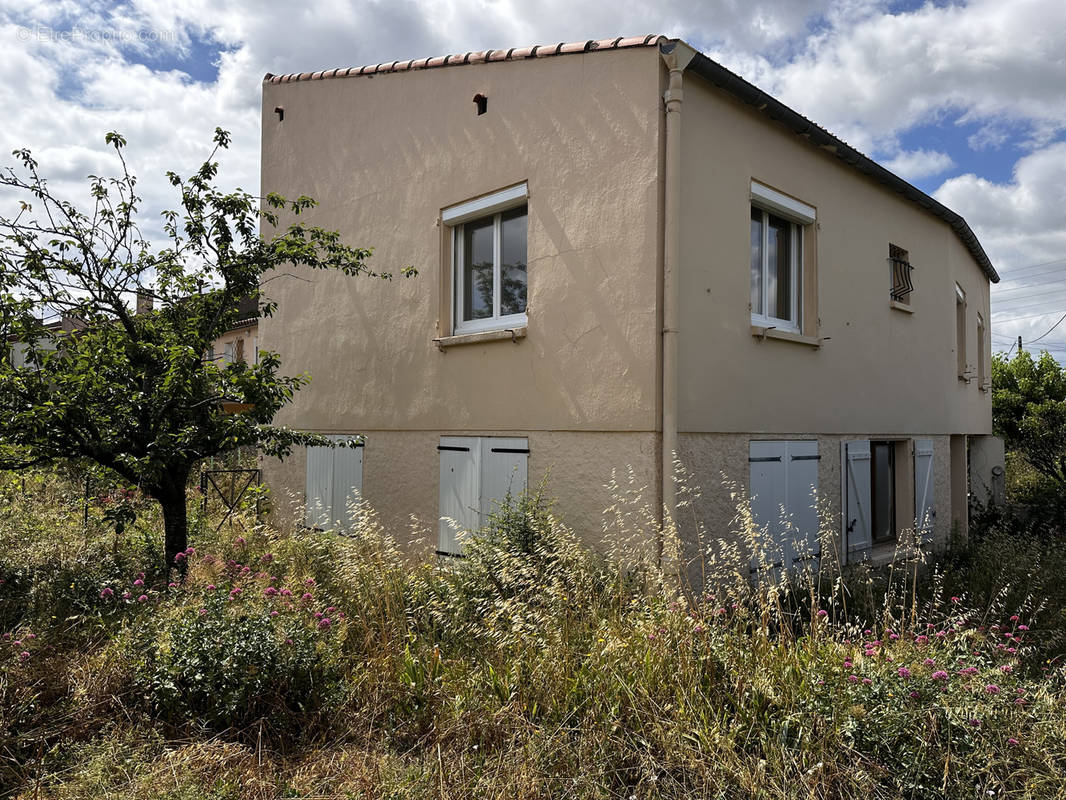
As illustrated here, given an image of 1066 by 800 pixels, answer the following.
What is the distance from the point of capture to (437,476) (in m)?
7.36

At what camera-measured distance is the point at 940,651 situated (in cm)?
384

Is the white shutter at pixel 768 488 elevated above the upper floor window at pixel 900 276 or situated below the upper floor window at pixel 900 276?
below

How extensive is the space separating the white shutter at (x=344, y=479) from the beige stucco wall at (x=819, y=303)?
3965mm

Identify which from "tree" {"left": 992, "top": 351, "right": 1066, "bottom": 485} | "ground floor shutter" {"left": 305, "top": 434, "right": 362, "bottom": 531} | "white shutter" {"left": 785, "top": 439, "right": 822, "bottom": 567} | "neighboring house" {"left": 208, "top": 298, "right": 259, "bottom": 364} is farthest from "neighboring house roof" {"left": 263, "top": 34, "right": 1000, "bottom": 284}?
"tree" {"left": 992, "top": 351, "right": 1066, "bottom": 485}

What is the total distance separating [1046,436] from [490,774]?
48.9 feet

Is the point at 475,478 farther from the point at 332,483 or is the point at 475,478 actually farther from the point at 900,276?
the point at 900,276

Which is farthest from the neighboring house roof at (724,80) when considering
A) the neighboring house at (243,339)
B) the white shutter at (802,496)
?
the neighboring house at (243,339)

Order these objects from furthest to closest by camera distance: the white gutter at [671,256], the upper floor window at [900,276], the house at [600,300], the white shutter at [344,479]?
the upper floor window at [900,276] → the white shutter at [344,479] → the house at [600,300] → the white gutter at [671,256]

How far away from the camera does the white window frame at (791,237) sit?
22.8 feet

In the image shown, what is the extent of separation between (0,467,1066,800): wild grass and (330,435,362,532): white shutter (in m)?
2.84

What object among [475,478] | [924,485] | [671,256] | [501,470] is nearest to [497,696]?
[501,470]

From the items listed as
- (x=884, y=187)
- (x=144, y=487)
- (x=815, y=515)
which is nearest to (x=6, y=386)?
(x=144, y=487)

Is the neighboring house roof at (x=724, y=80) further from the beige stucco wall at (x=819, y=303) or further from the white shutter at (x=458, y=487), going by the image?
the white shutter at (x=458, y=487)

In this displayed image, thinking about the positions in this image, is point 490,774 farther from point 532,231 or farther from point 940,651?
point 532,231
